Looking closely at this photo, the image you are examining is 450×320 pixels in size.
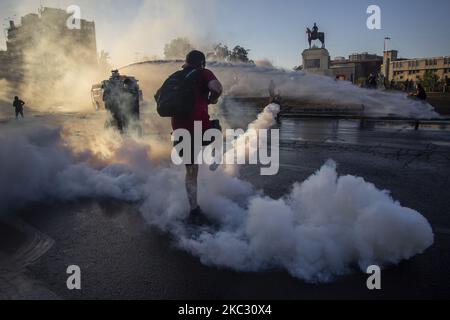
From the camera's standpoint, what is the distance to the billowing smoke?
9.61 ft

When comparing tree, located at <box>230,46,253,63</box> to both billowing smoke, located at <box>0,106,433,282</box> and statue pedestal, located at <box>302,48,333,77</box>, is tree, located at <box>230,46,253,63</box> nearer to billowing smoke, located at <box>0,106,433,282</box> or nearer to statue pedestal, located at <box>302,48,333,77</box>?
statue pedestal, located at <box>302,48,333,77</box>

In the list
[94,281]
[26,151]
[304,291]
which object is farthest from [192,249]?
[26,151]

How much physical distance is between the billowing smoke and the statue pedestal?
32.1 meters

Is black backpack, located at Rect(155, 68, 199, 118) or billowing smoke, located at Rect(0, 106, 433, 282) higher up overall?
black backpack, located at Rect(155, 68, 199, 118)

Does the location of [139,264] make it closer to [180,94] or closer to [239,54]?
[180,94]

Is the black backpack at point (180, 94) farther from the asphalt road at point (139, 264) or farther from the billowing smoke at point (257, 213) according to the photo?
the asphalt road at point (139, 264)

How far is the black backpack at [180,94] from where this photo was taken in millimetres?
3547

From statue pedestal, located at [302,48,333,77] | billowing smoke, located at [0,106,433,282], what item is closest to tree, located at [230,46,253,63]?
statue pedestal, located at [302,48,333,77]

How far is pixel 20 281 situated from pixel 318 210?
2.68m

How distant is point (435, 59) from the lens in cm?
10388

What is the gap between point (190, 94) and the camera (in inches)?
140

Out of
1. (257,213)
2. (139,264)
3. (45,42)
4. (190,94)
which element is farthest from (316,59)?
(139,264)

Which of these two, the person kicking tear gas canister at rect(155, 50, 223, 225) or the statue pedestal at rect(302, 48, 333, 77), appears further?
the statue pedestal at rect(302, 48, 333, 77)
